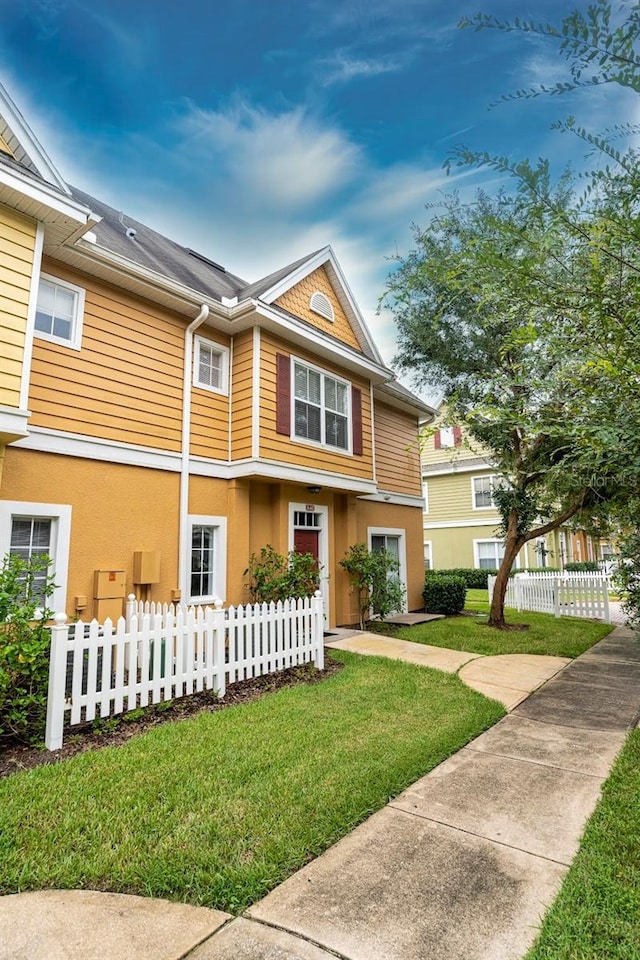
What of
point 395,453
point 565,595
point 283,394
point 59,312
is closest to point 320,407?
point 283,394

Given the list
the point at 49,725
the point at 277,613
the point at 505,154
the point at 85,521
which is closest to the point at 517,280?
the point at 505,154

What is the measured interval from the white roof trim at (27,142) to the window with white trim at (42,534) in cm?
415

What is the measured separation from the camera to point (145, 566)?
24.2 ft

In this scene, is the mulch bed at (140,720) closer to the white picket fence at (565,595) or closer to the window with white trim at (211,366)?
the window with white trim at (211,366)

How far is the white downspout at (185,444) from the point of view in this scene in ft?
26.3

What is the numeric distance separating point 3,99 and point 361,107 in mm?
4575

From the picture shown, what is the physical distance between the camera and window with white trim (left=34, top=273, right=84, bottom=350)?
270 inches

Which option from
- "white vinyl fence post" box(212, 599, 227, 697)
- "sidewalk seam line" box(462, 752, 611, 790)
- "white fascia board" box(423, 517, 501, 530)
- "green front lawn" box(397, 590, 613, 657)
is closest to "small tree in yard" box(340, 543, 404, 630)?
"green front lawn" box(397, 590, 613, 657)

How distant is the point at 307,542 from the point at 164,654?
15.6 feet

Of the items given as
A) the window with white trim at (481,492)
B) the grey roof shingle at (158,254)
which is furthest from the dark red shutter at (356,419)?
the window with white trim at (481,492)

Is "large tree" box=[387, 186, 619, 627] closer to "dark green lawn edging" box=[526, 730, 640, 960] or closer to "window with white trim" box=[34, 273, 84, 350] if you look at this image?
"dark green lawn edging" box=[526, 730, 640, 960]

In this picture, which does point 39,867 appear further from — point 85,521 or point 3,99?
point 3,99

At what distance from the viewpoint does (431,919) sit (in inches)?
86.5

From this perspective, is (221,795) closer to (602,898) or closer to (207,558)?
(602,898)
